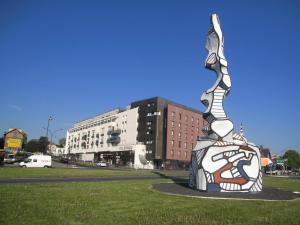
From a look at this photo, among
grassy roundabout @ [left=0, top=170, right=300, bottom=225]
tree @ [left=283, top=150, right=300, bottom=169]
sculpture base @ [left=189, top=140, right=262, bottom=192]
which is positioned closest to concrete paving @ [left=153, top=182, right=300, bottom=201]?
sculpture base @ [left=189, top=140, right=262, bottom=192]

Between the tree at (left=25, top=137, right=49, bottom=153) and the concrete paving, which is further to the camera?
the tree at (left=25, top=137, right=49, bottom=153)

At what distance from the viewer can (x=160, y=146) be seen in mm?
105125

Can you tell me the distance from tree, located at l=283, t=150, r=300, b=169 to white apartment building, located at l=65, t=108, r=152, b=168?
7529cm

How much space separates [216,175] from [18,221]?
16.1 m

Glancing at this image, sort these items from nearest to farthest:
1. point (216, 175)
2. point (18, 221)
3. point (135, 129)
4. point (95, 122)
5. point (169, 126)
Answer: point (18, 221)
point (216, 175)
point (169, 126)
point (135, 129)
point (95, 122)

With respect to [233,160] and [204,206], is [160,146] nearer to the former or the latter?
[233,160]

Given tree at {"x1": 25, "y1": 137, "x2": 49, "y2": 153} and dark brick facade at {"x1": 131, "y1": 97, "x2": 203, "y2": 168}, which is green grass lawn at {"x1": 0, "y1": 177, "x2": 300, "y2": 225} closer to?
dark brick facade at {"x1": 131, "y1": 97, "x2": 203, "y2": 168}

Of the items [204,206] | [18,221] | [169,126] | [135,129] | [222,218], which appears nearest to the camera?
[18,221]

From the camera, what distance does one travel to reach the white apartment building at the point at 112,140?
106238mm

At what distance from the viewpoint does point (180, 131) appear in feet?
356

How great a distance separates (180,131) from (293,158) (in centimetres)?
6837

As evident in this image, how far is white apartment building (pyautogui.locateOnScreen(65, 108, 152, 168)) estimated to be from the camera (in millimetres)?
106238

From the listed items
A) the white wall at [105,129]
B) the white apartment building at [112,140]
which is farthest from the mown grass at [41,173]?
the white wall at [105,129]

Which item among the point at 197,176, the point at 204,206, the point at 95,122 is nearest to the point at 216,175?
the point at 197,176
